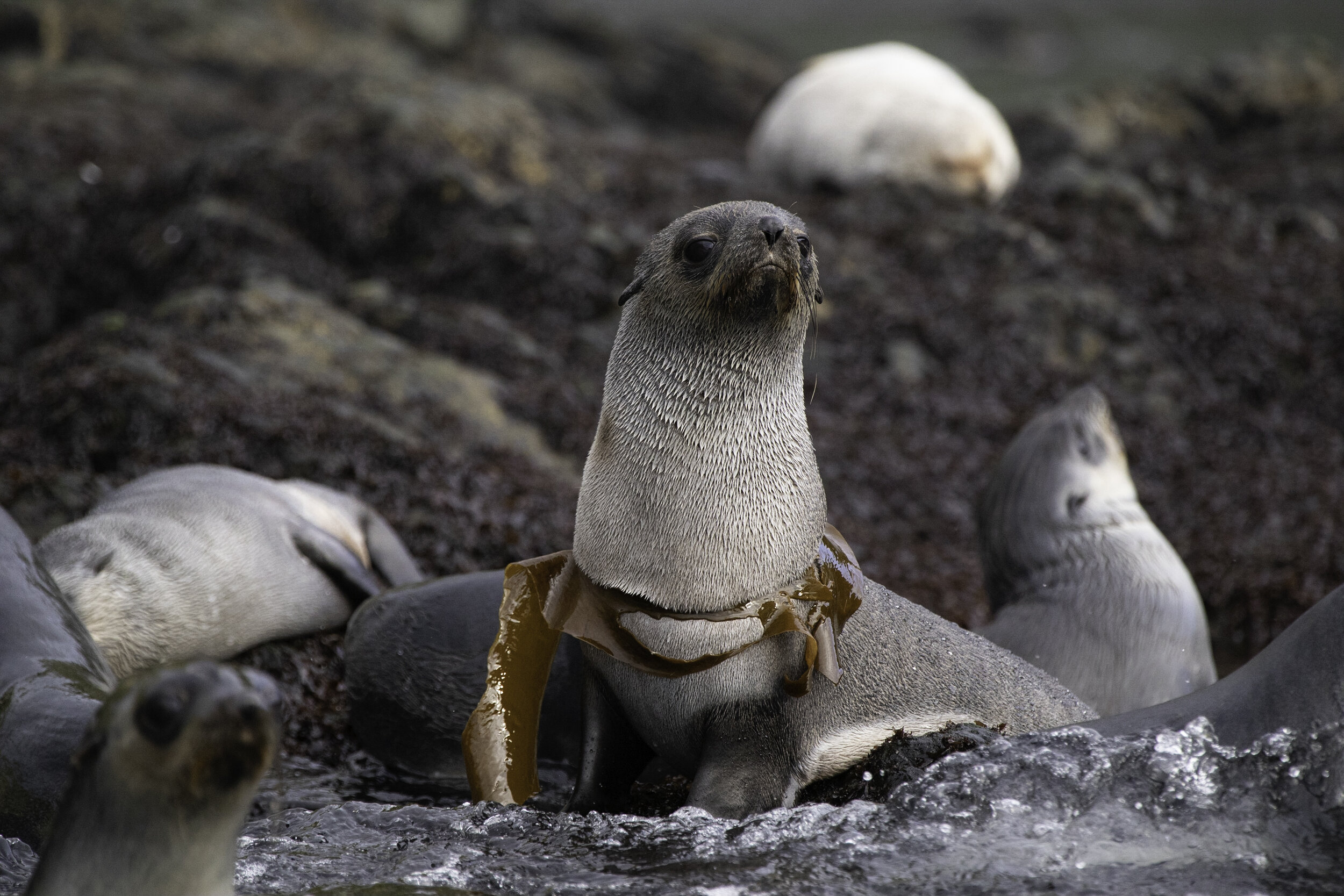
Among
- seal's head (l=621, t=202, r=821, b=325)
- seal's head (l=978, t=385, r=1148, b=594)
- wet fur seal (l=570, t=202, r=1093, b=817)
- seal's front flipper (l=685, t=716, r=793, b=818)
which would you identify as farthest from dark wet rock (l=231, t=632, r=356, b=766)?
seal's head (l=978, t=385, r=1148, b=594)

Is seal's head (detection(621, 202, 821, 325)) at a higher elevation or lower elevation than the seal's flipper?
higher

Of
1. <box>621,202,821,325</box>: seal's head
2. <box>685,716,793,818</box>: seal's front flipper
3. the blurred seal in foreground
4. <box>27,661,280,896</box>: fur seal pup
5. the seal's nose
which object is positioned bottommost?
<box>685,716,793,818</box>: seal's front flipper

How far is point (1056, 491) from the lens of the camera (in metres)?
5.75

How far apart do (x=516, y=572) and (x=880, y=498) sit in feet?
15.3

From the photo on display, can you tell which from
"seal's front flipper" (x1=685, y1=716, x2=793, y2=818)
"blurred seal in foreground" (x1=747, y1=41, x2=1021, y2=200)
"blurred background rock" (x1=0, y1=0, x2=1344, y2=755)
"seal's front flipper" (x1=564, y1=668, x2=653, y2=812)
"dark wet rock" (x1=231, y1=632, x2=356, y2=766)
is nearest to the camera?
"seal's front flipper" (x1=685, y1=716, x2=793, y2=818)

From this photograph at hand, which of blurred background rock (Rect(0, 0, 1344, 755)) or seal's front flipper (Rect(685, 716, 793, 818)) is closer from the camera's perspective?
seal's front flipper (Rect(685, 716, 793, 818))

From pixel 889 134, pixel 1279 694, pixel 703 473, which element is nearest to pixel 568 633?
pixel 703 473

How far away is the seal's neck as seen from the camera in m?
3.39

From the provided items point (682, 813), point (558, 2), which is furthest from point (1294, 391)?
point (558, 2)

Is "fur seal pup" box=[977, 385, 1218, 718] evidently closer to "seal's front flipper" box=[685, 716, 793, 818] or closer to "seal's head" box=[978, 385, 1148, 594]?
"seal's head" box=[978, 385, 1148, 594]

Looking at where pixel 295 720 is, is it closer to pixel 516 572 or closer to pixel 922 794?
pixel 516 572

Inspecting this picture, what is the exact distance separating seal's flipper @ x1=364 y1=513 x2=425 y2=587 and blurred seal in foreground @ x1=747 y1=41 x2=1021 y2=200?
6.82 m

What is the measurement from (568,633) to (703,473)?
55 cm

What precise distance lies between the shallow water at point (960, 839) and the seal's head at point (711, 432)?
24.0 inches
